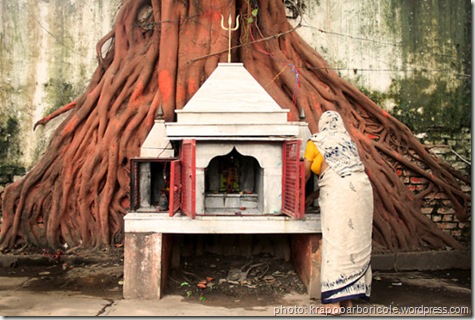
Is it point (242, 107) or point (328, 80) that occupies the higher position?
point (328, 80)

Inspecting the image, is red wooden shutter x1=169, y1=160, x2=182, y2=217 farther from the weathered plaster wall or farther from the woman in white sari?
the weathered plaster wall

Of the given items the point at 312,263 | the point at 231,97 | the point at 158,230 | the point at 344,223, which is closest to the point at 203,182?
the point at 158,230

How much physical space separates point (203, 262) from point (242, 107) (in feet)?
6.29

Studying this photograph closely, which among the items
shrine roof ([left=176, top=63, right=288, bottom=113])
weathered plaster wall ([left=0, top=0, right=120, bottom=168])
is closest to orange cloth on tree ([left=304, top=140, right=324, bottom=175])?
shrine roof ([left=176, top=63, right=288, bottom=113])

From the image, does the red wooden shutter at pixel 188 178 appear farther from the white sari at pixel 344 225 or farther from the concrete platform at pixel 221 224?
the white sari at pixel 344 225

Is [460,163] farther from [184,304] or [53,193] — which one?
[53,193]

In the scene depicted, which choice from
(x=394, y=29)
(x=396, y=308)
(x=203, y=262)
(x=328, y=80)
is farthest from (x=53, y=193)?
(x=394, y=29)

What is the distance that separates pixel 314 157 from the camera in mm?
4145

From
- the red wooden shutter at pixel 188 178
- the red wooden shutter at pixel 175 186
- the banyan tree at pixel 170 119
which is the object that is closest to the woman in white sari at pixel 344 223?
the red wooden shutter at pixel 188 178

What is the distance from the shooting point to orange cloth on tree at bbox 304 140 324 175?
13.5ft

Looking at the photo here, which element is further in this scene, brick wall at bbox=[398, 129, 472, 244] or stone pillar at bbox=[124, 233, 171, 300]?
brick wall at bbox=[398, 129, 472, 244]

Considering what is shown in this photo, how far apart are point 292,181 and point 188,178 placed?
87cm

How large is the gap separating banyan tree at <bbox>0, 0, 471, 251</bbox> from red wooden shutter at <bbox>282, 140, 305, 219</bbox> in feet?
4.59

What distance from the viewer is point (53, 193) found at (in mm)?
6062
